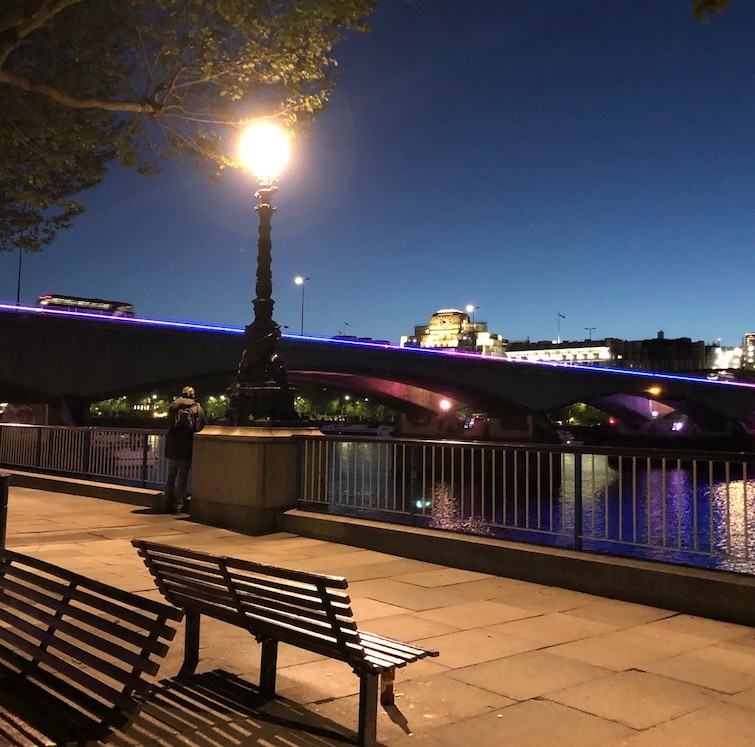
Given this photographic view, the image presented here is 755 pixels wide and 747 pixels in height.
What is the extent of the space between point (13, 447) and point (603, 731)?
17.4 m

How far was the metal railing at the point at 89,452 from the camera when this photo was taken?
46.9 ft

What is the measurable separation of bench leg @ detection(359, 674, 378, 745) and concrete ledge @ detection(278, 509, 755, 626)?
3.60 meters

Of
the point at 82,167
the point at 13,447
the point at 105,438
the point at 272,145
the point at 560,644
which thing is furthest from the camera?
the point at 13,447

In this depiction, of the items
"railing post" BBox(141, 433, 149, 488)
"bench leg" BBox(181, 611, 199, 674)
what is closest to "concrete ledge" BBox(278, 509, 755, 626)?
"bench leg" BBox(181, 611, 199, 674)

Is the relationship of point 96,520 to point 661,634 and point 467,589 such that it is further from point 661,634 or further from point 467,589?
point 661,634

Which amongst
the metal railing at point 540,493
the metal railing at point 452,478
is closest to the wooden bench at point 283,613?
the metal railing at point 540,493

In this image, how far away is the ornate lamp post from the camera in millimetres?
10664

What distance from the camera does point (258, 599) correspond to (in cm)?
392

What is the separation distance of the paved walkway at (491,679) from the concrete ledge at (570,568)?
148 mm

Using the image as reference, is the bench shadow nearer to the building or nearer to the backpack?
the backpack

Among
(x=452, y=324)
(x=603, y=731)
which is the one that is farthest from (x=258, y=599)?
(x=452, y=324)

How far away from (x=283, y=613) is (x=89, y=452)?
1313cm

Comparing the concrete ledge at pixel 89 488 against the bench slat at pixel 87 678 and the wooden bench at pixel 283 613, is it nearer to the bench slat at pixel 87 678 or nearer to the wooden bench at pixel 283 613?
the wooden bench at pixel 283 613

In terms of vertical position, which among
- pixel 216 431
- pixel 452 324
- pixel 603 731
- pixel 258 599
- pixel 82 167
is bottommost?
pixel 603 731
